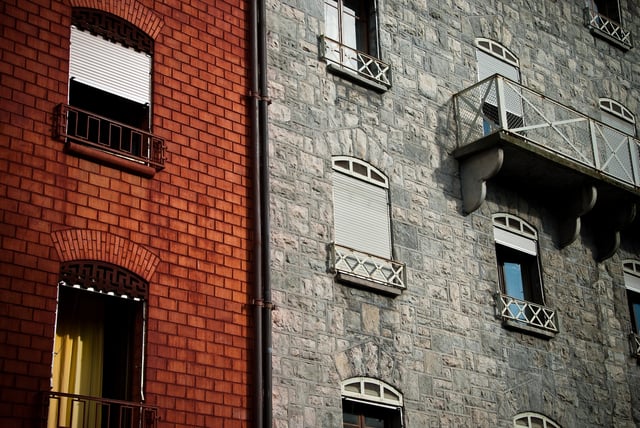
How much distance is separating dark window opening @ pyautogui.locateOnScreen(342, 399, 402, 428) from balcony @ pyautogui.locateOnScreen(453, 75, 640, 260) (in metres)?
4.46

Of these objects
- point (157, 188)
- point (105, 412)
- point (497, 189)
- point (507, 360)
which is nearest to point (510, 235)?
point (497, 189)

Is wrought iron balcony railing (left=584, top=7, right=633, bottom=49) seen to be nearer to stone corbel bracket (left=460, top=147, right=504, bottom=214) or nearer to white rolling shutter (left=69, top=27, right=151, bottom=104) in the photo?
stone corbel bracket (left=460, top=147, right=504, bottom=214)

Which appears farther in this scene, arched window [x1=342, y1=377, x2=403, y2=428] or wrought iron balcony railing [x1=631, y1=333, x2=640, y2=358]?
wrought iron balcony railing [x1=631, y1=333, x2=640, y2=358]

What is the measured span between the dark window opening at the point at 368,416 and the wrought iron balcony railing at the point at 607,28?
1201 cm

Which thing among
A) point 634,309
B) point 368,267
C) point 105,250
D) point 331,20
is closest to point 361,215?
point 368,267

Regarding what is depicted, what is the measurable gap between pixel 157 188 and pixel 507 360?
7.62 meters

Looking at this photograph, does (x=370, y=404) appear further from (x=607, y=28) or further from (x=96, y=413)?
(x=607, y=28)

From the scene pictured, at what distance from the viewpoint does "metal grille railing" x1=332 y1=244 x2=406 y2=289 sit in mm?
17422

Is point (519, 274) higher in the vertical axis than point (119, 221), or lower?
higher

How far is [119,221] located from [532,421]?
884cm

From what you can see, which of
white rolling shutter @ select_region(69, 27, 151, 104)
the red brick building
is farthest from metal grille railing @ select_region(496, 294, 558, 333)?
white rolling shutter @ select_region(69, 27, 151, 104)

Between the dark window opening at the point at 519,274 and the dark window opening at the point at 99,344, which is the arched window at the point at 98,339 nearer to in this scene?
the dark window opening at the point at 99,344

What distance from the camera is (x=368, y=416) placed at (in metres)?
17.1

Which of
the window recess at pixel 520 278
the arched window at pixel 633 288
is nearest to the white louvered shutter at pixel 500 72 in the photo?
the window recess at pixel 520 278
